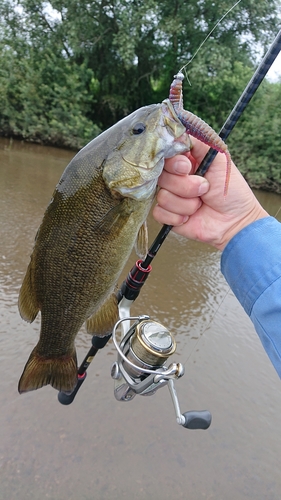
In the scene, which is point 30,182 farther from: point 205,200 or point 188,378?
point 205,200

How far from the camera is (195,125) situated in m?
1.11

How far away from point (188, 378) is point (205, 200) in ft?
5.21

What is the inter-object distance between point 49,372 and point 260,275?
37.8 inches

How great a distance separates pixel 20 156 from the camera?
857cm

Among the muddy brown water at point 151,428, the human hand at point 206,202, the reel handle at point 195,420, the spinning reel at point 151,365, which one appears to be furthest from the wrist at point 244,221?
the muddy brown water at point 151,428

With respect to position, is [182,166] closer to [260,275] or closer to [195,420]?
[260,275]

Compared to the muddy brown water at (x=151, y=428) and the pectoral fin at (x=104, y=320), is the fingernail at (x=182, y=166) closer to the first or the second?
the pectoral fin at (x=104, y=320)

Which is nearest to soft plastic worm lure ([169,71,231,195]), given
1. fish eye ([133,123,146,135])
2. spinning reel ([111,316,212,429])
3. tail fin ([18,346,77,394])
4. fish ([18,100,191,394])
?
fish ([18,100,191,394])

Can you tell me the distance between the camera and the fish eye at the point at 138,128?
125 cm

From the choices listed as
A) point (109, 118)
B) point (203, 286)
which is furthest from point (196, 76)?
point (203, 286)

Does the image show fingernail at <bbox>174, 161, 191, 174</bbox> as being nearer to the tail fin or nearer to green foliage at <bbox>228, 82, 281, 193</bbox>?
the tail fin

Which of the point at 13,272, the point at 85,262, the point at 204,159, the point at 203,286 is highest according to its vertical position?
the point at 204,159

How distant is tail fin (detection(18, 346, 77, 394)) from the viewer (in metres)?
1.45

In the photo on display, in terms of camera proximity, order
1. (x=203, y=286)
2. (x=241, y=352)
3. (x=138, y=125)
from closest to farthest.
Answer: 1. (x=138, y=125)
2. (x=241, y=352)
3. (x=203, y=286)
